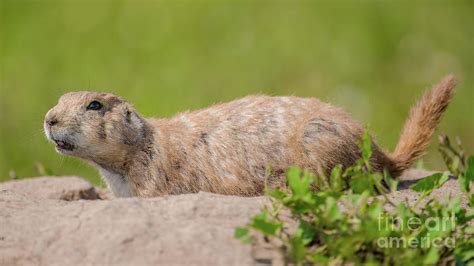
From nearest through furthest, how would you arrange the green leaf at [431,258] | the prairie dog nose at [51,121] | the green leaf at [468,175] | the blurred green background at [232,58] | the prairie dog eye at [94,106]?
the green leaf at [431,258]
the green leaf at [468,175]
the prairie dog nose at [51,121]
the prairie dog eye at [94,106]
the blurred green background at [232,58]

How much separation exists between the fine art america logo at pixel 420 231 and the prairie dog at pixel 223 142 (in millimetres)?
1314

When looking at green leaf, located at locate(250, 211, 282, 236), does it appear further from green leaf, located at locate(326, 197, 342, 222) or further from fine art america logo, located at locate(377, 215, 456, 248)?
fine art america logo, located at locate(377, 215, 456, 248)

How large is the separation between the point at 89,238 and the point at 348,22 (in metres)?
6.62

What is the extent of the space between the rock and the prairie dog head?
82cm

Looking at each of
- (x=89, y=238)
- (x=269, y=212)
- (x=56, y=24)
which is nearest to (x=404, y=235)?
(x=269, y=212)

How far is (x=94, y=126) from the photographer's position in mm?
5320

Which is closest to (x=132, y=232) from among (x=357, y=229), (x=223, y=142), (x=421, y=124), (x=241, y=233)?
(x=241, y=233)

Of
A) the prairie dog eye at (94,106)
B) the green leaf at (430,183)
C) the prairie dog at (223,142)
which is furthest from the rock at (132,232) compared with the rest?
the prairie dog eye at (94,106)

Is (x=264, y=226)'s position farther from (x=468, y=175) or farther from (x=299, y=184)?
(x=468, y=175)

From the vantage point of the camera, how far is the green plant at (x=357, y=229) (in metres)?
3.56

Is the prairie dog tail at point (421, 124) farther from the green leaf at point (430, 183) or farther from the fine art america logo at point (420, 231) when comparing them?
the fine art america logo at point (420, 231)

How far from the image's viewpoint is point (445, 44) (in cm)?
963

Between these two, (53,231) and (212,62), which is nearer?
(53,231)

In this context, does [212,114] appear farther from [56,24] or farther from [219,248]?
[56,24]
